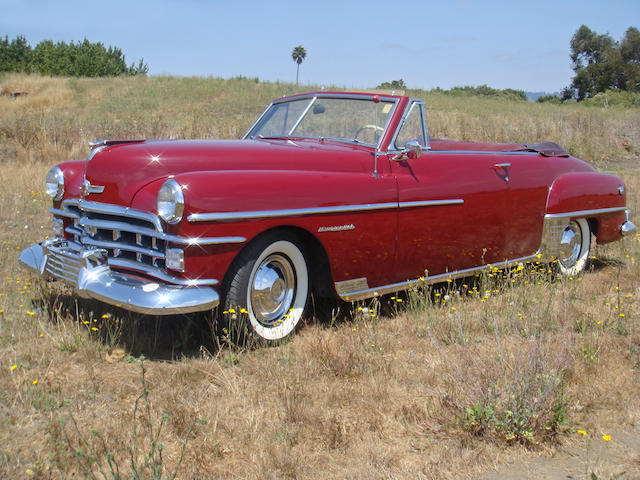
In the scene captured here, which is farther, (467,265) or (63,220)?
(467,265)

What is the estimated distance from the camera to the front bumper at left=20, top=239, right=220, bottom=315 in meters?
3.14

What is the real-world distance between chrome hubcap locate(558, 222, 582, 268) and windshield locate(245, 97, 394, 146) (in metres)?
2.28

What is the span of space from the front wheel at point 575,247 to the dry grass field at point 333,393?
0.73 m

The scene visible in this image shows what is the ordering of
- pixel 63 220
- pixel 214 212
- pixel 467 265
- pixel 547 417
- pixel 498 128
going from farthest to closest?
pixel 498 128, pixel 467 265, pixel 63 220, pixel 214 212, pixel 547 417

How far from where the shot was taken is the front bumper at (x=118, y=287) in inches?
123

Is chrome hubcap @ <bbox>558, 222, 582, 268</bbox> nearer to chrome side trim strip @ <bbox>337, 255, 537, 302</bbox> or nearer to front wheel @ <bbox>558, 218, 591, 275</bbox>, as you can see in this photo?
front wheel @ <bbox>558, 218, 591, 275</bbox>

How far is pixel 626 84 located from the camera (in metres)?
51.0

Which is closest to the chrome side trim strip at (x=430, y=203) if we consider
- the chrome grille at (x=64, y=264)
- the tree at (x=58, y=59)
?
the chrome grille at (x=64, y=264)

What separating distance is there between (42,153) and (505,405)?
1008cm

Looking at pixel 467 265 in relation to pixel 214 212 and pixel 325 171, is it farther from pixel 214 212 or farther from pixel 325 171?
pixel 214 212

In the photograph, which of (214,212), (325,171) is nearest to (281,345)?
(214,212)

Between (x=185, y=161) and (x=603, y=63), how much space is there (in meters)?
59.1

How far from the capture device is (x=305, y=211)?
3643 mm

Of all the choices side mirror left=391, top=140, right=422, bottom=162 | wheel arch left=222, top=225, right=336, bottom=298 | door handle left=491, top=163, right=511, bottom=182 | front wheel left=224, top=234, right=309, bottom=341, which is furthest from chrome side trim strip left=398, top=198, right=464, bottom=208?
front wheel left=224, top=234, right=309, bottom=341
